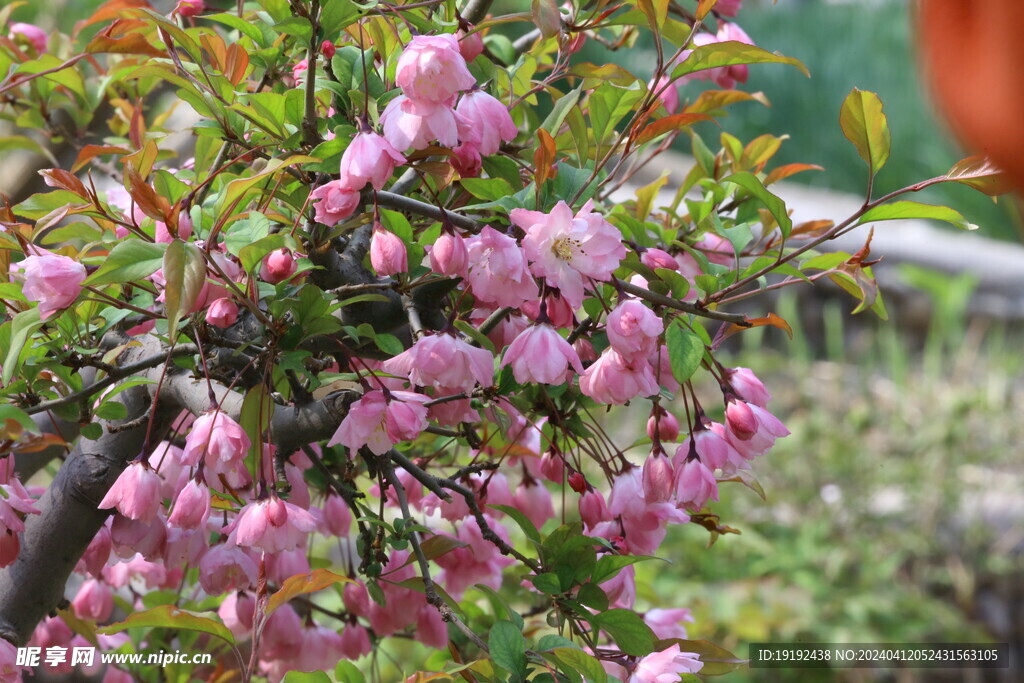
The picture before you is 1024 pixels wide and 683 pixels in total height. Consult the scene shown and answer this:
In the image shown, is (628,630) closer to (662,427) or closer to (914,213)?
(662,427)

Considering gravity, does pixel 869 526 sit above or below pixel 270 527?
above

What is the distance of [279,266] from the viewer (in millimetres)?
587

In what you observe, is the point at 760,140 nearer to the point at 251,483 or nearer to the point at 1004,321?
the point at 251,483

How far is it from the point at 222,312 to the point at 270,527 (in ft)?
0.45

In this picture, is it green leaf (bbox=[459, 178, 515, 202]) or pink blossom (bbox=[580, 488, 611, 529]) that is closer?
green leaf (bbox=[459, 178, 515, 202])

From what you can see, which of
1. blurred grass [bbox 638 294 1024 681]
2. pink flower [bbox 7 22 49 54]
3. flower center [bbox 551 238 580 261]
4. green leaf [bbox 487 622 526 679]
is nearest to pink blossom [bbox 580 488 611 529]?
green leaf [bbox 487 622 526 679]

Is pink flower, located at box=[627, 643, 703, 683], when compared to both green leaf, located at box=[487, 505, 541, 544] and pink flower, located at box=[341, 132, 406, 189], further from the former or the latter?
pink flower, located at box=[341, 132, 406, 189]

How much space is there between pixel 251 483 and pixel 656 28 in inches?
16.8

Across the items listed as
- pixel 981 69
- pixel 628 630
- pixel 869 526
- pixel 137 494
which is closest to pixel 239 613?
pixel 137 494

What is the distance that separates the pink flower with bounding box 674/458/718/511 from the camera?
67 centimetres

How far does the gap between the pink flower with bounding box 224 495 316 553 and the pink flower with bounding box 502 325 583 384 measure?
17 cm

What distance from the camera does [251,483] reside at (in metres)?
0.71

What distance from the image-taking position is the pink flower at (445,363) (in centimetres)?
60

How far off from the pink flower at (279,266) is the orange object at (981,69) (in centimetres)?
41
